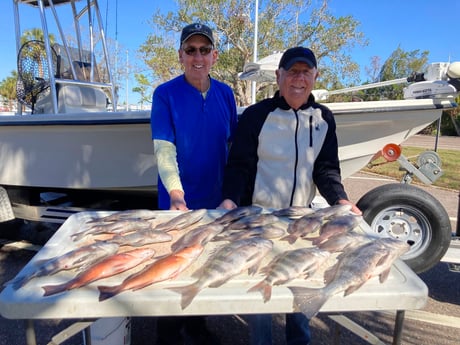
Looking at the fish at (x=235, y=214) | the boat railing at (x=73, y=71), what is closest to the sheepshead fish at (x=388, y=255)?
the fish at (x=235, y=214)

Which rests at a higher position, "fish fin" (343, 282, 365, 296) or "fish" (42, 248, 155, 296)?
"fish" (42, 248, 155, 296)

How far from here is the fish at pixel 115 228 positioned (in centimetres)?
171

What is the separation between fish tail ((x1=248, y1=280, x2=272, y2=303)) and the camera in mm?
1196

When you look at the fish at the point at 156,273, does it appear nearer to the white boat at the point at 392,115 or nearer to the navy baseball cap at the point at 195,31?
the navy baseball cap at the point at 195,31

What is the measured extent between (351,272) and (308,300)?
22 centimetres

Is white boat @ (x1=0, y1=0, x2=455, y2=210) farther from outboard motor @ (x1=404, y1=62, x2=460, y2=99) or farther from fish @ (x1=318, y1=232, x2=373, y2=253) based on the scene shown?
fish @ (x1=318, y1=232, x2=373, y2=253)

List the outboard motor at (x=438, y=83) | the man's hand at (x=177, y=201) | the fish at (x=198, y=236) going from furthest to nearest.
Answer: the outboard motor at (x=438, y=83), the man's hand at (x=177, y=201), the fish at (x=198, y=236)

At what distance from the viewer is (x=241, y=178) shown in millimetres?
2305

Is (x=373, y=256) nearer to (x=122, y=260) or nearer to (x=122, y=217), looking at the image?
(x=122, y=260)

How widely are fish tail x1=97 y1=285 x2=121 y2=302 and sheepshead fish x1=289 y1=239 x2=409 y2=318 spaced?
627 millimetres

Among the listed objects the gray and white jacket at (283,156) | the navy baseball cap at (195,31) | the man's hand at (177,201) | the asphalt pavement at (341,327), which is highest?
the navy baseball cap at (195,31)

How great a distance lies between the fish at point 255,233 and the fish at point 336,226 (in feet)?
0.59

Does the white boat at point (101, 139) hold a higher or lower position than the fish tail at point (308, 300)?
higher

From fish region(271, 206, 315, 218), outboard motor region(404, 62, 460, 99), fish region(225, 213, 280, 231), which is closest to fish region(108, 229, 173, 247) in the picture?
fish region(225, 213, 280, 231)
